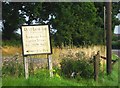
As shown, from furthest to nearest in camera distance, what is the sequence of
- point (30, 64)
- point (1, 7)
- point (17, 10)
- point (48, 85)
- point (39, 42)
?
point (17, 10), point (1, 7), point (30, 64), point (39, 42), point (48, 85)

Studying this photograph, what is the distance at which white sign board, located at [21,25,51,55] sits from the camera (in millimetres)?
11031

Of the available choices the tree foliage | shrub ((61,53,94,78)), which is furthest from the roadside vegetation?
the tree foliage

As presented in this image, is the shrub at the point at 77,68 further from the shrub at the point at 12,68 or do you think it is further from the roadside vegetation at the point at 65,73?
the shrub at the point at 12,68

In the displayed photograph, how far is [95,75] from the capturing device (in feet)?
36.8

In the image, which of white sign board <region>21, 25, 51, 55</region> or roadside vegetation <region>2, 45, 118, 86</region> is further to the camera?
white sign board <region>21, 25, 51, 55</region>

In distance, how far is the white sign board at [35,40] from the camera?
11.0 meters

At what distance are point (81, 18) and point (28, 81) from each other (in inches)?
1340

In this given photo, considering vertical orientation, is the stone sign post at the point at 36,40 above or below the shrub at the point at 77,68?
above

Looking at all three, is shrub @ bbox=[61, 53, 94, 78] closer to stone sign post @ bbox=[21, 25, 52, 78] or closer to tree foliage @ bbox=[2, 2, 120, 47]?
stone sign post @ bbox=[21, 25, 52, 78]

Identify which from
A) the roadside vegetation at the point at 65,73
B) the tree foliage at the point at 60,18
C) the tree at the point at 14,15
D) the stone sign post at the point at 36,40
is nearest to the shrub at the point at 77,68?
the roadside vegetation at the point at 65,73

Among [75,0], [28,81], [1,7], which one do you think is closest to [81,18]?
[75,0]

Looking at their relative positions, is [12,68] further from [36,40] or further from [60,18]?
[60,18]

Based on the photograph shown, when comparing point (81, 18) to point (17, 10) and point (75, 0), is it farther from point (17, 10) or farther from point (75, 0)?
point (17, 10)

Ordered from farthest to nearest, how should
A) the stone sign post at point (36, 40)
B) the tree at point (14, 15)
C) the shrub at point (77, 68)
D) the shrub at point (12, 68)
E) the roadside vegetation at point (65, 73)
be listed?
the tree at point (14, 15) < the shrub at point (77, 68) < the shrub at point (12, 68) < the stone sign post at point (36, 40) < the roadside vegetation at point (65, 73)
